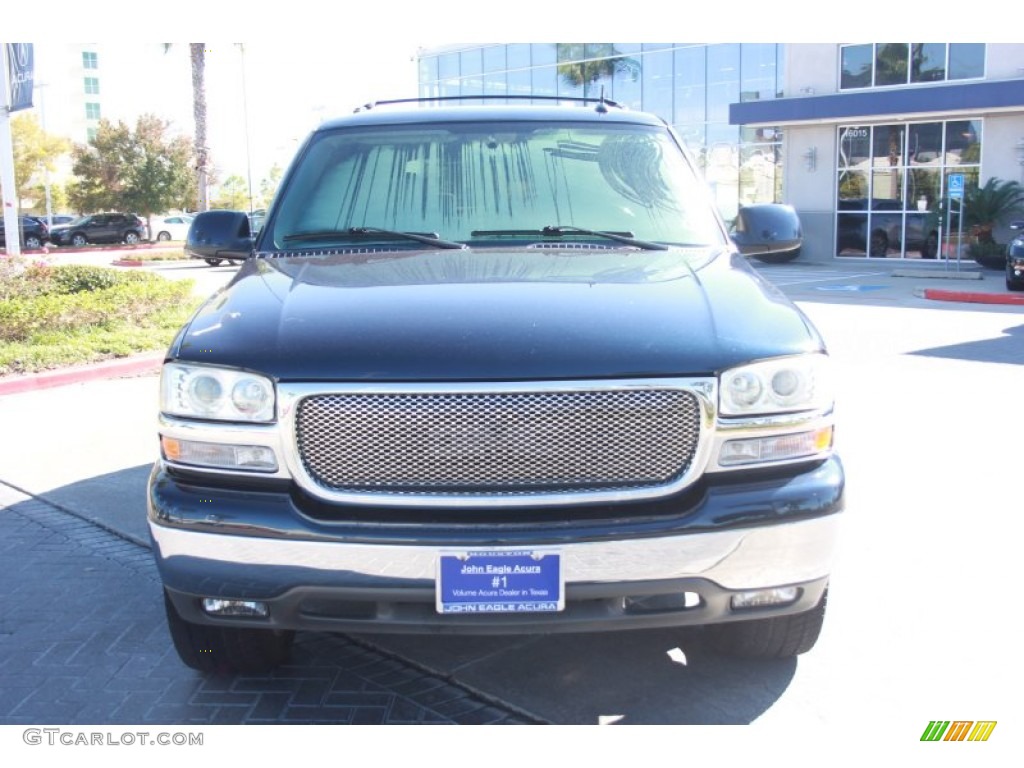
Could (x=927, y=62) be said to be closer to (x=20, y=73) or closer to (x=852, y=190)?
(x=852, y=190)

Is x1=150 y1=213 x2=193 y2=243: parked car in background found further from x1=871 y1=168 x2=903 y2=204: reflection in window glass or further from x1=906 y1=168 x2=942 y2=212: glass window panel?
x1=906 y1=168 x2=942 y2=212: glass window panel

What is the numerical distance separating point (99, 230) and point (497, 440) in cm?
4662

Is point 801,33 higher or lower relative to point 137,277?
higher

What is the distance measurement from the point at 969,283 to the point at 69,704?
2021cm

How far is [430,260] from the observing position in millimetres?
3768

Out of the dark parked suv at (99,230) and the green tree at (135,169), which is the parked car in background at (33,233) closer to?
the dark parked suv at (99,230)

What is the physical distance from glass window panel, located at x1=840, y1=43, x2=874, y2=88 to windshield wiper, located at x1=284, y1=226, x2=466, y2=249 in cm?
2530

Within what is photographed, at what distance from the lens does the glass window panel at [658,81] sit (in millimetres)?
33688

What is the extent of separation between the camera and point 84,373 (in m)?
9.69

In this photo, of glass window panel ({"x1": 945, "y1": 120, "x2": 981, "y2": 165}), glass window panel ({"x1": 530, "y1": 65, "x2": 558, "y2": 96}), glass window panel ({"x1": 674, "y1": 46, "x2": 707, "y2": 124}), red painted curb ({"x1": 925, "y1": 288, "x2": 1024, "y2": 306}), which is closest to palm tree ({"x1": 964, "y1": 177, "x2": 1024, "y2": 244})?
glass window panel ({"x1": 945, "y1": 120, "x2": 981, "y2": 165})

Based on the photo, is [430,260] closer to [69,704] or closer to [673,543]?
[673,543]

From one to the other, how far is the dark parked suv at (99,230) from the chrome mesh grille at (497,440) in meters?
46.3

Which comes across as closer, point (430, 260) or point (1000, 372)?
point (430, 260)

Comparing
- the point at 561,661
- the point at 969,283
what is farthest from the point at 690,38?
the point at 969,283
